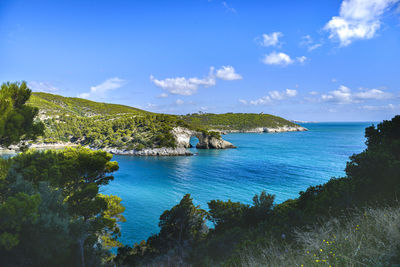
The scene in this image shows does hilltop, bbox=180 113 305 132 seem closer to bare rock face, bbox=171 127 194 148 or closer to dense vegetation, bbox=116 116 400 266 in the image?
bare rock face, bbox=171 127 194 148

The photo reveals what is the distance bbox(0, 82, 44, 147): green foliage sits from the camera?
23.9ft

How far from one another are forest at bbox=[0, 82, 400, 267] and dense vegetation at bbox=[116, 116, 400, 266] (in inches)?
1.3

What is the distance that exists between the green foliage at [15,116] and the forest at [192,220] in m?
0.03

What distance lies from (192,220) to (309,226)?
256 inches

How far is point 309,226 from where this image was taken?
7406 mm

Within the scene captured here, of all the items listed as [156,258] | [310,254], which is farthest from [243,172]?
[310,254]

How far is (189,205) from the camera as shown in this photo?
12062mm

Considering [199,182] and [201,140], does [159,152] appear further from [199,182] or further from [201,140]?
[199,182]

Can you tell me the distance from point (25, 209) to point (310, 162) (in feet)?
144

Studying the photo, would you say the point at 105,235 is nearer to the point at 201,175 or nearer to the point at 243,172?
the point at 201,175

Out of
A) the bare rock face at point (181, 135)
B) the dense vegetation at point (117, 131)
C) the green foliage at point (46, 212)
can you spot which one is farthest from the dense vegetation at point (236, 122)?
the green foliage at point (46, 212)

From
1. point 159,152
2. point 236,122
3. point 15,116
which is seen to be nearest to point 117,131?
point 159,152

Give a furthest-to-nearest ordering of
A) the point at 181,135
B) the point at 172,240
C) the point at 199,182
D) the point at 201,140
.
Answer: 1. the point at 201,140
2. the point at 181,135
3. the point at 199,182
4. the point at 172,240

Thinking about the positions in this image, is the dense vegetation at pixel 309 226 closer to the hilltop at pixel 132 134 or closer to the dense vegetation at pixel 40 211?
the dense vegetation at pixel 40 211
